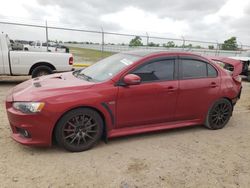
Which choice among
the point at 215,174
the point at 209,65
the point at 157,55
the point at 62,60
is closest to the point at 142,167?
the point at 215,174

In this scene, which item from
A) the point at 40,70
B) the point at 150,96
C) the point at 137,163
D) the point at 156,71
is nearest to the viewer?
the point at 137,163

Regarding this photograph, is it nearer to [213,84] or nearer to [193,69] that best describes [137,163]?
[193,69]

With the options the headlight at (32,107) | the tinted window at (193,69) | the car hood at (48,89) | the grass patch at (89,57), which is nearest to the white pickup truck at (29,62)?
the car hood at (48,89)

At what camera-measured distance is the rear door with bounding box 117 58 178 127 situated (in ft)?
12.8

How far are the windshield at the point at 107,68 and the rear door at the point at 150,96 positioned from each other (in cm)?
28

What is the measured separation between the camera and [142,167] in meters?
3.33

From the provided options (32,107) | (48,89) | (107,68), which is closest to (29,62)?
(107,68)

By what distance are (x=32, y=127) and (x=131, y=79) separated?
1.60 m

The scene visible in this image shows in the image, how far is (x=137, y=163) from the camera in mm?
3434

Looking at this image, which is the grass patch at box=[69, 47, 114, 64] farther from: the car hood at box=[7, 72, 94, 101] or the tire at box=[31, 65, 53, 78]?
the car hood at box=[7, 72, 94, 101]

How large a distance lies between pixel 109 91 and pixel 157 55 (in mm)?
1162

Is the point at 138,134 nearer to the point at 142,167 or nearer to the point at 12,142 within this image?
the point at 142,167

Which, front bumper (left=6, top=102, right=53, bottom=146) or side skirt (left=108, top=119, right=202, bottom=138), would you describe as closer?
front bumper (left=6, top=102, right=53, bottom=146)

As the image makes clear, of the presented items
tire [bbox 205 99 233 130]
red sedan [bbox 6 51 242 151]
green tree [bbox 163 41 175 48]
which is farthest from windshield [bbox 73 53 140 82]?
green tree [bbox 163 41 175 48]
